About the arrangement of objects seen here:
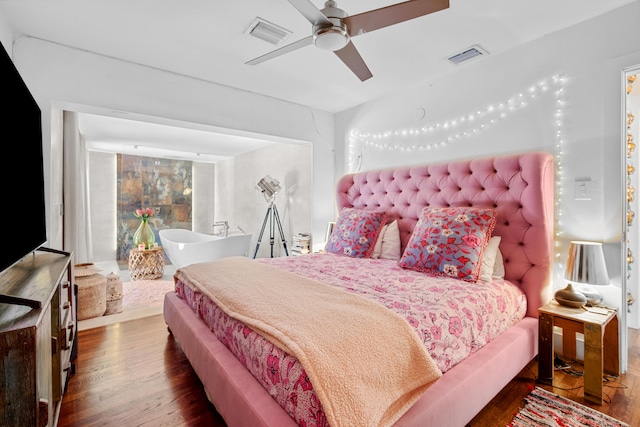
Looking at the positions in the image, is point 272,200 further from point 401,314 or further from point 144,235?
point 401,314

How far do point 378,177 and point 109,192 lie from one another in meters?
5.07

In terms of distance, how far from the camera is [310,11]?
140cm

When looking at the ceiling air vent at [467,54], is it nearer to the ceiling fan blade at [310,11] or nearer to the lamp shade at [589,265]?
the ceiling fan blade at [310,11]

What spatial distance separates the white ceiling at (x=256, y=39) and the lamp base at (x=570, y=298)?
1761 millimetres

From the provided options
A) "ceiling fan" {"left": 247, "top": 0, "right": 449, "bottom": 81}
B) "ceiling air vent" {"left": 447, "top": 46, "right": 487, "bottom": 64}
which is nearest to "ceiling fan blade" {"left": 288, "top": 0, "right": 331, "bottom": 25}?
"ceiling fan" {"left": 247, "top": 0, "right": 449, "bottom": 81}

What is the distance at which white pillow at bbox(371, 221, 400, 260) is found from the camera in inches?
105

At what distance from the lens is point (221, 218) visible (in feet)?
21.9

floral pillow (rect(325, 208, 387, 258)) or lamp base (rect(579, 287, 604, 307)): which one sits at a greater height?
floral pillow (rect(325, 208, 387, 258))

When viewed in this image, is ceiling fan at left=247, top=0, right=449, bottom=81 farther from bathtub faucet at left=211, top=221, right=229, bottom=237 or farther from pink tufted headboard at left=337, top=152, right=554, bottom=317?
bathtub faucet at left=211, top=221, right=229, bottom=237

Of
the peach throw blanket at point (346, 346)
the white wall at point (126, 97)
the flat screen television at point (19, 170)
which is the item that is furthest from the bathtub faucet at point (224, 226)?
the peach throw blanket at point (346, 346)

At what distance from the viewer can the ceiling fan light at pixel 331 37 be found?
1.51m

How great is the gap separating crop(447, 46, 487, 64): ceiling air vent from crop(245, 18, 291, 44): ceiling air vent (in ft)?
4.49

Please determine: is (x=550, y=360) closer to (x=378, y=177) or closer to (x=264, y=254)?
(x=378, y=177)

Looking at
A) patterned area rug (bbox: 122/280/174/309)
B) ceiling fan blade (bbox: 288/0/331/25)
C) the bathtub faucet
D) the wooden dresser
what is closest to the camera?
the wooden dresser
